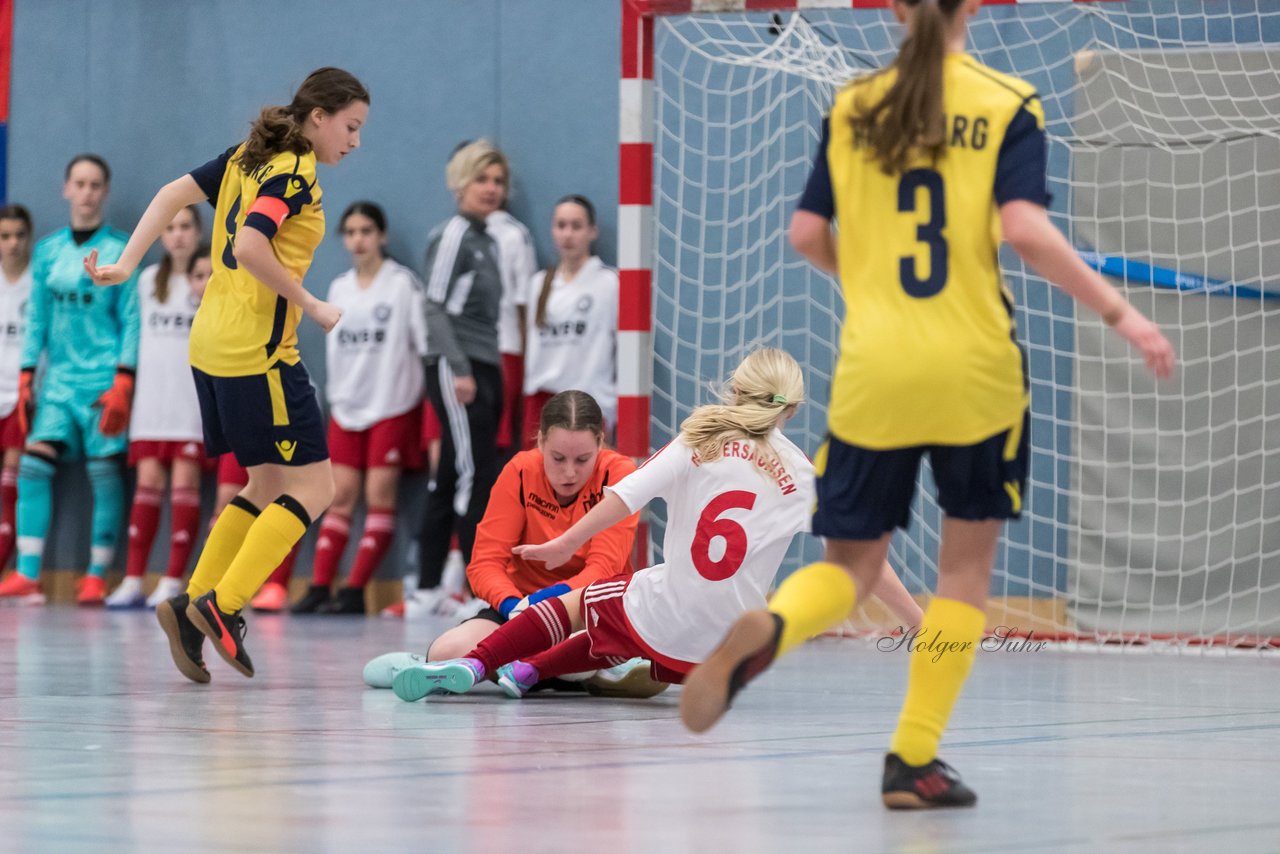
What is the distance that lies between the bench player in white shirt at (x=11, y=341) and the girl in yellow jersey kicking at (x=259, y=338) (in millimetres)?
4743

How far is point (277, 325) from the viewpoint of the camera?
5180 mm

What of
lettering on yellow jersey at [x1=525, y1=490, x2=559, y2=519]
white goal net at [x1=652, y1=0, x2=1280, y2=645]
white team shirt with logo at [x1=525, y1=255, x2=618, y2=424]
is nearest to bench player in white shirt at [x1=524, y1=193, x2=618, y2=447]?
white team shirt with logo at [x1=525, y1=255, x2=618, y2=424]

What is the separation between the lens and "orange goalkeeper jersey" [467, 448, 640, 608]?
5.02 meters

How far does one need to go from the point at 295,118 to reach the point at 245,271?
45 cm

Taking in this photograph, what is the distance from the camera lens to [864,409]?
10.1 feet

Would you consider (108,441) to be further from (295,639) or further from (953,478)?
(953,478)

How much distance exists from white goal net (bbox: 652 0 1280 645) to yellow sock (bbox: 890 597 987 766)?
14.2ft

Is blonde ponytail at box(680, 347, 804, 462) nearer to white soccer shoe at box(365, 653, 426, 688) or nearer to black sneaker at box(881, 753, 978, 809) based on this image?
white soccer shoe at box(365, 653, 426, 688)

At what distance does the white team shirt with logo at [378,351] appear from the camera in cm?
879

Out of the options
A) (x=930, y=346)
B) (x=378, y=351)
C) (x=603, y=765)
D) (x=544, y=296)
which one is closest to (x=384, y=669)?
(x=603, y=765)

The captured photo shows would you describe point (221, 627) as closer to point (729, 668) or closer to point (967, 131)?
point (729, 668)

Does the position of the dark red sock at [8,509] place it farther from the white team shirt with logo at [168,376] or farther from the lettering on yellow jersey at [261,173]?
the lettering on yellow jersey at [261,173]

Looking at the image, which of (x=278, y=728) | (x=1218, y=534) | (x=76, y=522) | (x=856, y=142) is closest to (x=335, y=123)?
(x=278, y=728)

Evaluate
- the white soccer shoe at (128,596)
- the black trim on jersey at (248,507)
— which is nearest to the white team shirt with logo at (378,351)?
the white soccer shoe at (128,596)
